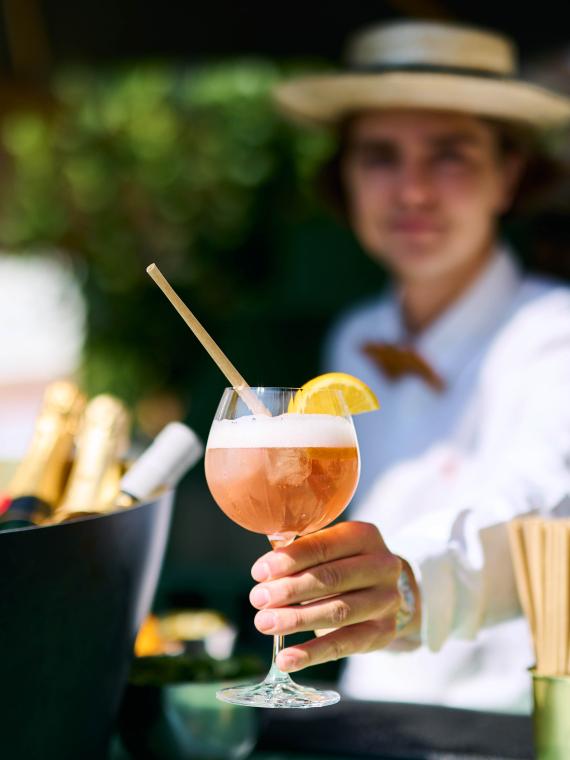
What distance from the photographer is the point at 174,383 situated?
626 cm

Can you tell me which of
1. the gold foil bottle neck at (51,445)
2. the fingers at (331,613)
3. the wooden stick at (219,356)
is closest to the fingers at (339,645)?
the fingers at (331,613)

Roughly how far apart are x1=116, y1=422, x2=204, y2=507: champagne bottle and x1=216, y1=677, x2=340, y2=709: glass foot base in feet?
0.93

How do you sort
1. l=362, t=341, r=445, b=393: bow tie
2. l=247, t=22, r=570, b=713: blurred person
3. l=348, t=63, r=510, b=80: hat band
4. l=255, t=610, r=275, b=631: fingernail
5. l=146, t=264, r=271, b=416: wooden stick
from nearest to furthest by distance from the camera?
1. l=255, t=610, r=275, b=631: fingernail
2. l=146, t=264, r=271, b=416: wooden stick
3. l=247, t=22, r=570, b=713: blurred person
4. l=348, t=63, r=510, b=80: hat band
5. l=362, t=341, r=445, b=393: bow tie

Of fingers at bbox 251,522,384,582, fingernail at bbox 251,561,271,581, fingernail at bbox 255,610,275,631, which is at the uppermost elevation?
fingers at bbox 251,522,384,582

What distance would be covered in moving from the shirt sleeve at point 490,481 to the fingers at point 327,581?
0.20 metres

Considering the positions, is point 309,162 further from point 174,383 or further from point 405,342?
point 405,342

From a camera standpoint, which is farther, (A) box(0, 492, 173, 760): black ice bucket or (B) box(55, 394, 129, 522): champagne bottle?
(B) box(55, 394, 129, 522): champagne bottle

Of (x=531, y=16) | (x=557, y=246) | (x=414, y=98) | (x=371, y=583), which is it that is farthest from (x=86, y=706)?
(x=531, y=16)

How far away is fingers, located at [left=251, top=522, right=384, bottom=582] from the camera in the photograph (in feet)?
3.60

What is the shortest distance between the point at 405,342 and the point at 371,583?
1.84m

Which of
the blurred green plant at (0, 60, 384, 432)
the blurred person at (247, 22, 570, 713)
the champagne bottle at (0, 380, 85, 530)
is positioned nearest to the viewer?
the champagne bottle at (0, 380, 85, 530)

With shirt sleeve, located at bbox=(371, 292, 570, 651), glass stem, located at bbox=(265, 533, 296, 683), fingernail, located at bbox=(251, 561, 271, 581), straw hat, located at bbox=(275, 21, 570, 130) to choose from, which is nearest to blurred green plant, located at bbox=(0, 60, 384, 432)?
straw hat, located at bbox=(275, 21, 570, 130)

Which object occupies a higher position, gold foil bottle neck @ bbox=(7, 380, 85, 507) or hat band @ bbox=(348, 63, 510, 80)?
hat band @ bbox=(348, 63, 510, 80)

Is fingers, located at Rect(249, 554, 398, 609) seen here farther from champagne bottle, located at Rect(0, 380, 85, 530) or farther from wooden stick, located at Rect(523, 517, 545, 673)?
champagne bottle, located at Rect(0, 380, 85, 530)
